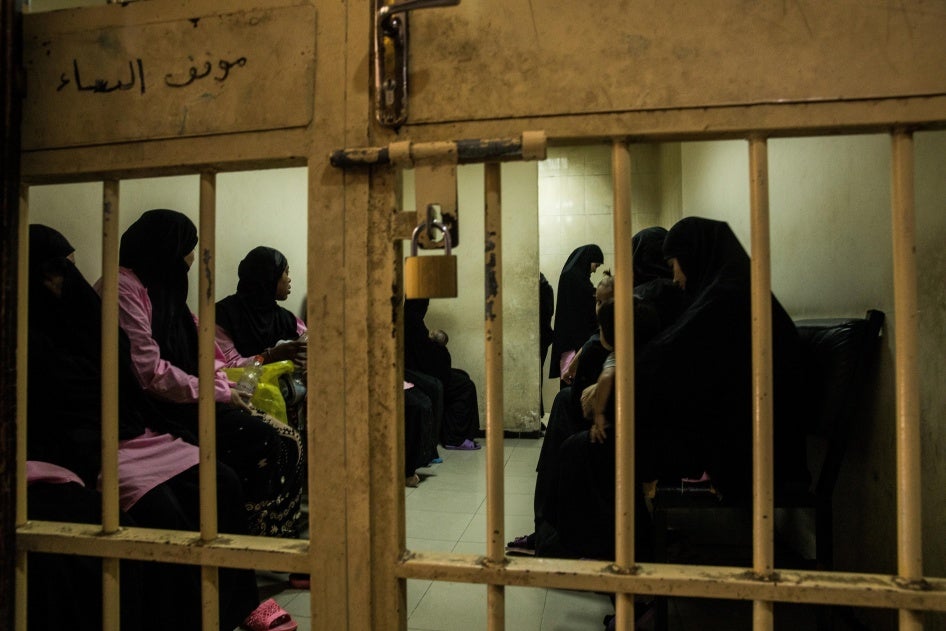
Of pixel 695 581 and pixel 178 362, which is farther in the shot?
pixel 178 362

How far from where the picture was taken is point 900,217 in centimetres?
78

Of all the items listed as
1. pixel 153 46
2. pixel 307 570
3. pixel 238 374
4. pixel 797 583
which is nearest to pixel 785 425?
pixel 797 583

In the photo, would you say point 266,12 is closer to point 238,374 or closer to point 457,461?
point 238,374

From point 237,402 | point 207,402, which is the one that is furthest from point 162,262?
point 207,402

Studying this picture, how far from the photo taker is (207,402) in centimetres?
92

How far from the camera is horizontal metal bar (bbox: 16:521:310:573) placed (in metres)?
0.89

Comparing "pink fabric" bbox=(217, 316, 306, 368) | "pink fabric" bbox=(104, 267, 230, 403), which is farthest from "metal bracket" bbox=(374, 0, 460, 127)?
"pink fabric" bbox=(217, 316, 306, 368)

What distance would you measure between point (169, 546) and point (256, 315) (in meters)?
2.52

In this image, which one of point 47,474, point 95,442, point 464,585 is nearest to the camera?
point 47,474

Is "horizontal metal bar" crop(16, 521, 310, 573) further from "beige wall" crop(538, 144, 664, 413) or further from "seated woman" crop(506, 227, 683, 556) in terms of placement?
"beige wall" crop(538, 144, 664, 413)

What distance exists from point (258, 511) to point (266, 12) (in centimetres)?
188

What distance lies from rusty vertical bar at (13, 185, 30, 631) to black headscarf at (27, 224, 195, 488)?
693 mm

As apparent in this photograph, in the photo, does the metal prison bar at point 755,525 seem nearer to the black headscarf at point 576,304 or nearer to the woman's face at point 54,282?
the woman's face at point 54,282

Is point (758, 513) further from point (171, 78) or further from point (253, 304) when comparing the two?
point (253, 304)
